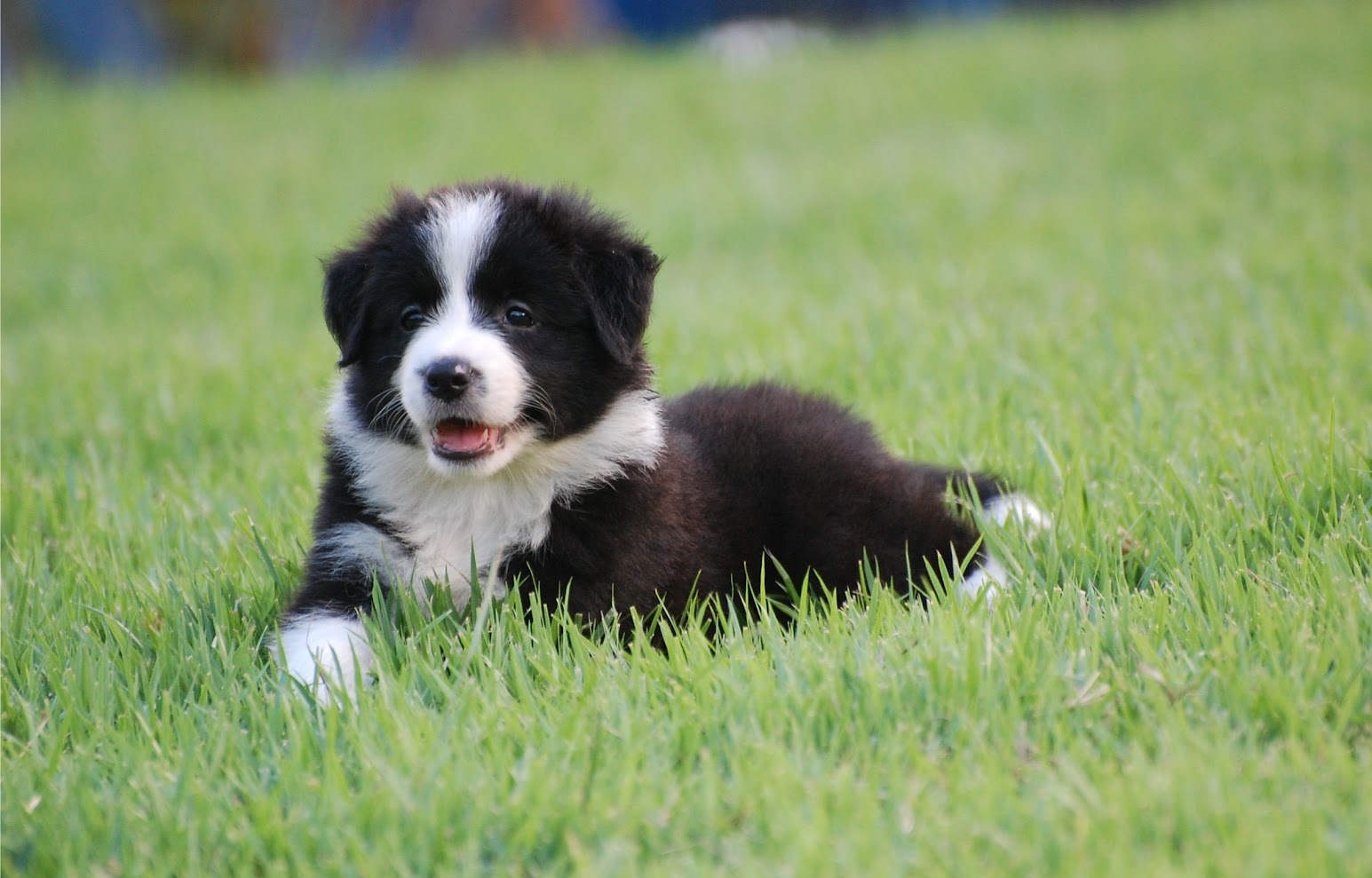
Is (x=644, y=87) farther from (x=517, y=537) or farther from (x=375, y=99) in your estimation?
(x=517, y=537)

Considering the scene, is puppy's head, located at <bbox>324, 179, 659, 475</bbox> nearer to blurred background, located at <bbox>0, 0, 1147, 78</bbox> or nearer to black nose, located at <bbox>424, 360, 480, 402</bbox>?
black nose, located at <bbox>424, 360, 480, 402</bbox>

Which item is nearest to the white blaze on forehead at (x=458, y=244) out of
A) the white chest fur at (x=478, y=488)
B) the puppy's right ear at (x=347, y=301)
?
the puppy's right ear at (x=347, y=301)

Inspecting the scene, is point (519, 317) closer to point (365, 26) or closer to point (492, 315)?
point (492, 315)

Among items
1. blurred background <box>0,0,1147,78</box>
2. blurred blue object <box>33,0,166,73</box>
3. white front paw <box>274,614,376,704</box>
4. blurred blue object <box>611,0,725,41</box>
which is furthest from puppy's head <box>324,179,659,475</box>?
blurred blue object <box>611,0,725,41</box>

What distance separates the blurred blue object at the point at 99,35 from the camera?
14.5 meters

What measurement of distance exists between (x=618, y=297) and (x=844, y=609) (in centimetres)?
82

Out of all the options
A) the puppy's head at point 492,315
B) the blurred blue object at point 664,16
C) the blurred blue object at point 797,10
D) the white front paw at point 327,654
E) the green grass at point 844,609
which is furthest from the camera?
the blurred blue object at point 664,16

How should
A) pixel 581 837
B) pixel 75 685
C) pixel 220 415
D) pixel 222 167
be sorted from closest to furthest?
pixel 581 837 → pixel 75 685 → pixel 220 415 → pixel 222 167

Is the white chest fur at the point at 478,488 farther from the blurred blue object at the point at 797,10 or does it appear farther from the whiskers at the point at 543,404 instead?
the blurred blue object at the point at 797,10

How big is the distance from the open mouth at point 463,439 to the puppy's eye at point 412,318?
24 cm

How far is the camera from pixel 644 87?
12.3m

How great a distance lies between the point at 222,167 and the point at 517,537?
326 inches

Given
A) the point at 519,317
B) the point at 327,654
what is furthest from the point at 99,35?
the point at 327,654

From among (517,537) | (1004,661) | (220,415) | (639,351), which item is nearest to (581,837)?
(1004,661)
